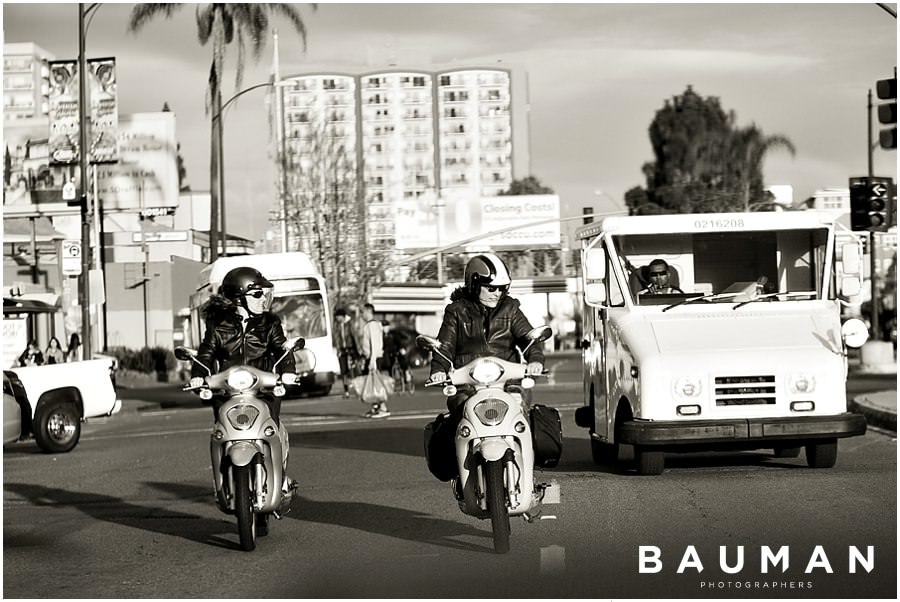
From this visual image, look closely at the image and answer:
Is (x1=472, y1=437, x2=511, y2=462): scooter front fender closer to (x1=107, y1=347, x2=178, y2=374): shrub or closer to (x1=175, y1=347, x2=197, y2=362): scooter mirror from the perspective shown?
(x1=175, y1=347, x2=197, y2=362): scooter mirror

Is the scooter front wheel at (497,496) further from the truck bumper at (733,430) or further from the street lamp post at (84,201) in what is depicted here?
the street lamp post at (84,201)

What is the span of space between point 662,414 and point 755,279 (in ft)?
6.95

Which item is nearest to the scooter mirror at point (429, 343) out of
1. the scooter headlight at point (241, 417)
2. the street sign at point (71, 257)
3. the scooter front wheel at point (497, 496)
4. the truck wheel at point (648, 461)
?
the scooter front wheel at point (497, 496)

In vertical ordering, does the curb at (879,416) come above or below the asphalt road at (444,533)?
below

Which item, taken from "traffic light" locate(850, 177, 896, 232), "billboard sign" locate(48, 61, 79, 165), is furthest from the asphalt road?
"billboard sign" locate(48, 61, 79, 165)

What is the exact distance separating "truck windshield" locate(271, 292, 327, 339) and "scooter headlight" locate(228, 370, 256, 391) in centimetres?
2530

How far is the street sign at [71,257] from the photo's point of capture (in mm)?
32750

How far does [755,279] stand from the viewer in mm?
14086

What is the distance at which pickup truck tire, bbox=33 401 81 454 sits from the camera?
66.0 feet

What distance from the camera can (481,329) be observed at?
30.7 feet

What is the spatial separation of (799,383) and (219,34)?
38.6 metres

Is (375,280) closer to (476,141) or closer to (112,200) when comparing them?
(112,200)

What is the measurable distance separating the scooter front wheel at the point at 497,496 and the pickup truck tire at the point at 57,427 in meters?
12.7

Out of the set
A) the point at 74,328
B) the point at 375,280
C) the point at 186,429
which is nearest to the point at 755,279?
the point at 186,429
